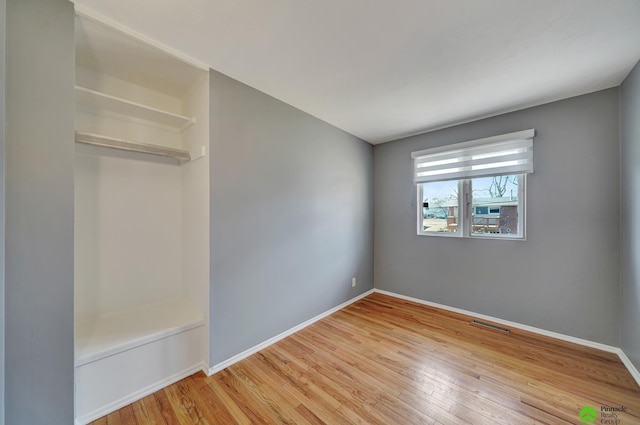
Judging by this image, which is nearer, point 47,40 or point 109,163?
point 47,40

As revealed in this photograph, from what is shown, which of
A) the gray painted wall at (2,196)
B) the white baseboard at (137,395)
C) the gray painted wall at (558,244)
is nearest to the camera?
the gray painted wall at (2,196)

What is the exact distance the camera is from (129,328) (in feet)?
5.91

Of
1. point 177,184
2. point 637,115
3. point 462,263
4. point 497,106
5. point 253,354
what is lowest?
point 253,354

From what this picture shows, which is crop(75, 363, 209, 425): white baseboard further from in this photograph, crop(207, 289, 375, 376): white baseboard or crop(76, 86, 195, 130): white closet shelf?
crop(76, 86, 195, 130): white closet shelf

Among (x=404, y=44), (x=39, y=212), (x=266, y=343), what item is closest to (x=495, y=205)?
(x=404, y=44)

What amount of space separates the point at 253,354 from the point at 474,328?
242cm

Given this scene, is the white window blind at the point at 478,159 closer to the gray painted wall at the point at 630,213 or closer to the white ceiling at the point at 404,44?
the white ceiling at the point at 404,44

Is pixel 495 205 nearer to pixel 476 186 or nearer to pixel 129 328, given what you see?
pixel 476 186

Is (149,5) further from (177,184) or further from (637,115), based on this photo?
(637,115)

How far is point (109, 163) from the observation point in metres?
2.03

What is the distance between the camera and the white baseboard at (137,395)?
1.47m

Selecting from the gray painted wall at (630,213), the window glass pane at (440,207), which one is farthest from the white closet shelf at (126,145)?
the gray painted wall at (630,213)

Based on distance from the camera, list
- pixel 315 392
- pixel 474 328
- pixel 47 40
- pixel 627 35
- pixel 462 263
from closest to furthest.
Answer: pixel 47 40 < pixel 627 35 < pixel 315 392 < pixel 474 328 < pixel 462 263

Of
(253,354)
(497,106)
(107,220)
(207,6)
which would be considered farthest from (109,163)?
(497,106)
